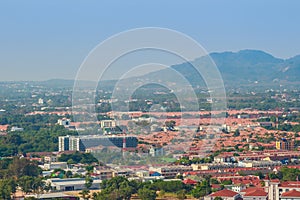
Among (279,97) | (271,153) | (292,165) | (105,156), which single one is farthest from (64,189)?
(279,97)

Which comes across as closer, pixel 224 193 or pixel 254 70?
pixel 224 193

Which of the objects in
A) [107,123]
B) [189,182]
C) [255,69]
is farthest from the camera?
[255,69]

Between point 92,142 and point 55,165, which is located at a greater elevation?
point 92,142

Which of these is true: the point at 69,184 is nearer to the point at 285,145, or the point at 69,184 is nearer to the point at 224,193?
the point at 224,193

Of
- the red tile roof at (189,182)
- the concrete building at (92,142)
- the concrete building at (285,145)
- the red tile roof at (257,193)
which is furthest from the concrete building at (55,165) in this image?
the red tile roof at (257,193)

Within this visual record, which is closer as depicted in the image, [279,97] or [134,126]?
[134,126]

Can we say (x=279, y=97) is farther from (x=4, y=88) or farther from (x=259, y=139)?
(x=4, y=88)

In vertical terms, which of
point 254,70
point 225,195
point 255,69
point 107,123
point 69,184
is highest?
point 255,69

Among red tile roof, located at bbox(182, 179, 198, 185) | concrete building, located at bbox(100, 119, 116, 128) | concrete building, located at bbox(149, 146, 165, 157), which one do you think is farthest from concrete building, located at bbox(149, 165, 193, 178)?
concrete building, located at bbox(100, 119, 116, 128)

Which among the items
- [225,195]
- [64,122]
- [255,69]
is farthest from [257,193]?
[255,69]

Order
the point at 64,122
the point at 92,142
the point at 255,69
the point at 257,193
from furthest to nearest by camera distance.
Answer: the point at 255,69
the point at 64,122
the point at 92,142
the point at 257,193

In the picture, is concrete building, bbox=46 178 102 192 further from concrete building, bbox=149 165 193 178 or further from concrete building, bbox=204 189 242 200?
concrete building, bbox=204 189 242 200
